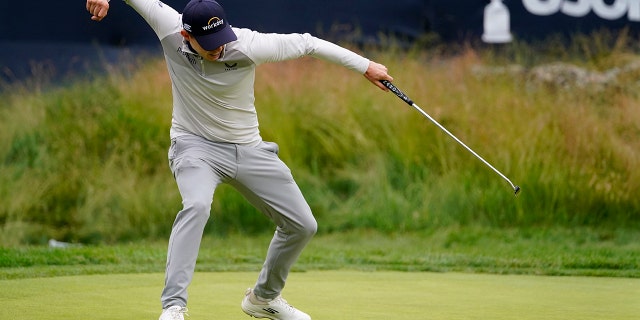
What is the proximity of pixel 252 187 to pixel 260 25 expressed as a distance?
→ 753 centimetres

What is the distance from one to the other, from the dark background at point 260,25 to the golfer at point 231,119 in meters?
Answer: 6.97

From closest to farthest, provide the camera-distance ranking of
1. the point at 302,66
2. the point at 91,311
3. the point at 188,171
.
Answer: the point at 188,171
the point at 91,311
the point at 302,66

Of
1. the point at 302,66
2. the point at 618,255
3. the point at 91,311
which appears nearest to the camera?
the point at 91,311

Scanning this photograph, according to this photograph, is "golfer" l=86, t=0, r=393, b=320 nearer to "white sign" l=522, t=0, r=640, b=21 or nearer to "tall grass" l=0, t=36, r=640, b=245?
"tall grass" l=0, t=36, r=640, b=245

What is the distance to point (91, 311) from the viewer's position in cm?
638

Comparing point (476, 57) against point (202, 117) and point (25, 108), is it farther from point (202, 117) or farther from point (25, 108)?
point (202, 117)

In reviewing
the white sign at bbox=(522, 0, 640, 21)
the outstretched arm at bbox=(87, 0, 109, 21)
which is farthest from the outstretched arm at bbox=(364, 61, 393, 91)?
the white sign at bbox=(522, 0, 640, 21)

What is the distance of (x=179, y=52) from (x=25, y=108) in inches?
267

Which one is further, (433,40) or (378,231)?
(433,40)


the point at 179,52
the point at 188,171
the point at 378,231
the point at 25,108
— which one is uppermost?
the point at 179,52

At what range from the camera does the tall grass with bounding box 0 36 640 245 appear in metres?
11.2

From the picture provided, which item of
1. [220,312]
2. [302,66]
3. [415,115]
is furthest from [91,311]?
[302,66]

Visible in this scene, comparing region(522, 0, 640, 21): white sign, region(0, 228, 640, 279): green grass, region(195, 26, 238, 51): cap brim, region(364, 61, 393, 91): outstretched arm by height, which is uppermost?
region(195, 26, 238, 51): cap brim

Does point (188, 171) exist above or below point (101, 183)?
above
